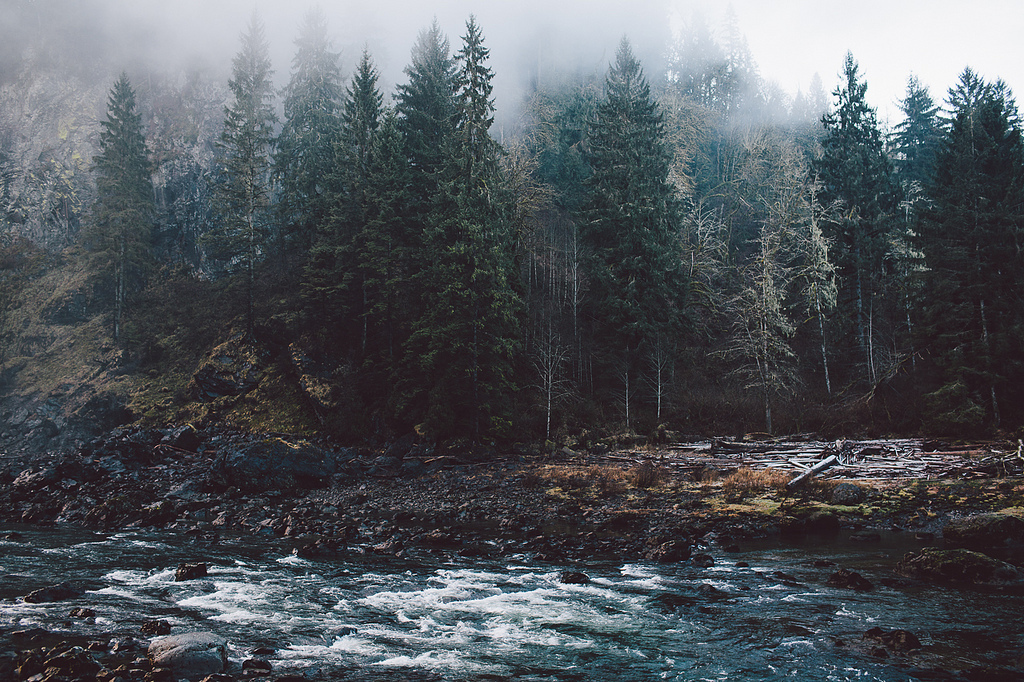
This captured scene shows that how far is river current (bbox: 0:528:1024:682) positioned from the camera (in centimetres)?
707

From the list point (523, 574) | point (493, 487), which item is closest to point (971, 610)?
point (523, 574)

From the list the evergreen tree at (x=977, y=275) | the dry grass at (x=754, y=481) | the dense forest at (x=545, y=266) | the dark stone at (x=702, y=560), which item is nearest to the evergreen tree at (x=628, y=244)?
the dense forest at (x=545, y=266)

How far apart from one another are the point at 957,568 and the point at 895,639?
393 cm

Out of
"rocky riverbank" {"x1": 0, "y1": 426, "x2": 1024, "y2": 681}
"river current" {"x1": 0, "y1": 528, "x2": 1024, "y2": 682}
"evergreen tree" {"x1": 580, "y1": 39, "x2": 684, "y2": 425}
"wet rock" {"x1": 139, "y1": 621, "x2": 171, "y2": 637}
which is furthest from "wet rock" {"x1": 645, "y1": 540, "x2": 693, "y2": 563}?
"evergreen tree" {"x1": 580, "y1": 39, "x2": 684, "y2": 425}

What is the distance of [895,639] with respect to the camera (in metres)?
7.25

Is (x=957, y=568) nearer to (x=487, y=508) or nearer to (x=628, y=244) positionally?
(x=487, y=508)

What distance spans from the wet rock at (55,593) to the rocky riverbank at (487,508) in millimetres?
79

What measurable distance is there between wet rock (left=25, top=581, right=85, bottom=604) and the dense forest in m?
20.3

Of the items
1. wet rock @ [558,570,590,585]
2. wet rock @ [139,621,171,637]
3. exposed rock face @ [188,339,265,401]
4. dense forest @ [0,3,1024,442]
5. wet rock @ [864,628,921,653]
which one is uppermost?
dense forest @ [0,3,1024,442]

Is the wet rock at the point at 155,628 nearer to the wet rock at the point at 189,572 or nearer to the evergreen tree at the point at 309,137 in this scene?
the wet rock at the point at 189,572

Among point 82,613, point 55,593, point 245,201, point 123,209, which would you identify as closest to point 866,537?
point 82,613

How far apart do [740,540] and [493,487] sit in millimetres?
10341

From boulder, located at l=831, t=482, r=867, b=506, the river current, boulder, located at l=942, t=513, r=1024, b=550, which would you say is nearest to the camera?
the river current

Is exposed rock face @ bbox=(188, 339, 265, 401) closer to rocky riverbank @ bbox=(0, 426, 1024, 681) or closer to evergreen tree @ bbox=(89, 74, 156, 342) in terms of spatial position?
rocky riverbank @ bbox=(0, 426, 1024, 681)
